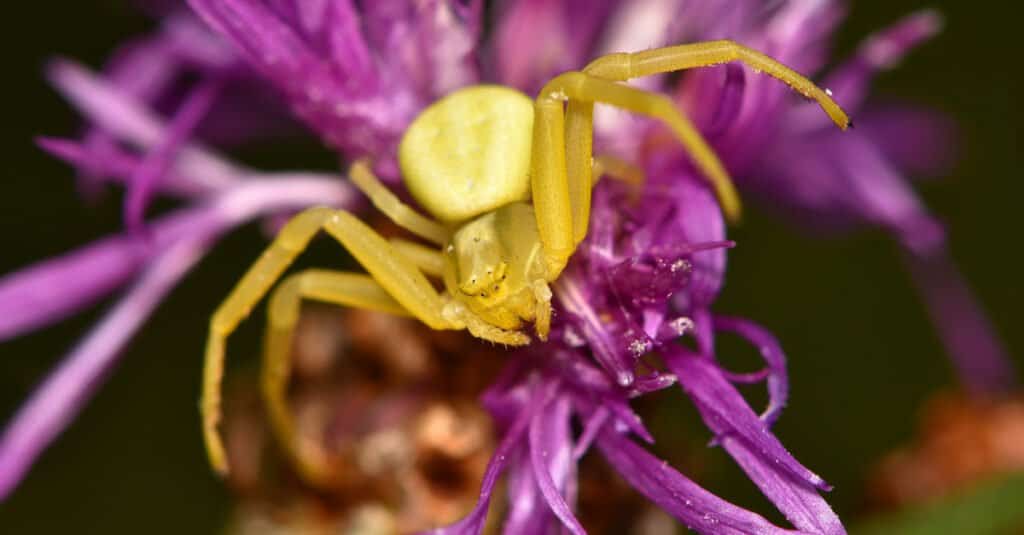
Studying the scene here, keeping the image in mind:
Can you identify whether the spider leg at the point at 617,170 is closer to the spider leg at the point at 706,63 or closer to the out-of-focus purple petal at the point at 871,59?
the spider leg at the point at 706,63

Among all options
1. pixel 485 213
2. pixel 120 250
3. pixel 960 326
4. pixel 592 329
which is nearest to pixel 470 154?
pixel 485 213

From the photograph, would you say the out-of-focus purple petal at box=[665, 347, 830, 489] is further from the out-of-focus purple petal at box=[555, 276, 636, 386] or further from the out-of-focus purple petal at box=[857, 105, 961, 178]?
the out-of-focus purple petal at box=[857, 105, 961, 178]

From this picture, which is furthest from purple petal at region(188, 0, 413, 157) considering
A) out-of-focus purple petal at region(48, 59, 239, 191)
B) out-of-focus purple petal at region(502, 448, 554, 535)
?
out-of-focus purple petal at region(502, 448, 554, 535)

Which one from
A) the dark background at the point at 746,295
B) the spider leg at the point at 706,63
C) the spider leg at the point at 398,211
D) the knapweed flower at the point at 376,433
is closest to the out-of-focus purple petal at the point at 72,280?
the knapweed flower at the point at 376,433

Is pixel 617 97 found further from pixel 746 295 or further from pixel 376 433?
pixel 746 295

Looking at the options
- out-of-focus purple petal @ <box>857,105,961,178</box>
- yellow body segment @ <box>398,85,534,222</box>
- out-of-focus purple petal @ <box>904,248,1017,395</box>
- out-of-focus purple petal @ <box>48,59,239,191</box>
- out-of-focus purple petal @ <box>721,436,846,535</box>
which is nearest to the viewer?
out-of-focus purple petal @ <box>721,436,846,535</box>

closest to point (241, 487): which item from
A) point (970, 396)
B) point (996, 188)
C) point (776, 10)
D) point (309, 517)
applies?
point (309, 517)
